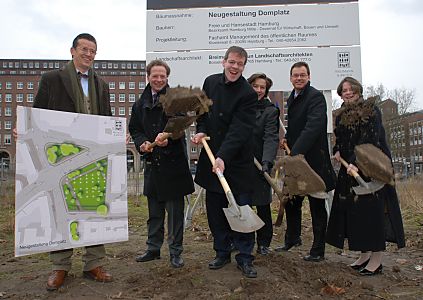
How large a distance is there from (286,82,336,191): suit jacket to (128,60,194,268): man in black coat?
122 centimetres

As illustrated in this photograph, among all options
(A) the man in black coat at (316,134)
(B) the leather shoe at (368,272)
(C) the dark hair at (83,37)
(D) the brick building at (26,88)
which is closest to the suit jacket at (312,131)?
(A) the man in black coat at (316,134)

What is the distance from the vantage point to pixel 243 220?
3600 millimetres

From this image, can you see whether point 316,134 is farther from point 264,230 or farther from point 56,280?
point 56,280

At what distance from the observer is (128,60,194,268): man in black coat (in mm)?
4199

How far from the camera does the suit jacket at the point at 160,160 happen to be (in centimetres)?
420

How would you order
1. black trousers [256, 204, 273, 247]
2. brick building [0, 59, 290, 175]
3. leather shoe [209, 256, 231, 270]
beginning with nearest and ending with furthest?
leather shoe [209, 256, 231, 270] → black trousers [256, 204, 273, 247] → brick building [0, 59, 290, 175]

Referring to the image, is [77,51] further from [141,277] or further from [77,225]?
[141,277]

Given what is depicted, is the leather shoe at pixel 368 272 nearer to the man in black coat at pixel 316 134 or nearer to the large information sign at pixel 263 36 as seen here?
the man in black coat at pixel 316 134

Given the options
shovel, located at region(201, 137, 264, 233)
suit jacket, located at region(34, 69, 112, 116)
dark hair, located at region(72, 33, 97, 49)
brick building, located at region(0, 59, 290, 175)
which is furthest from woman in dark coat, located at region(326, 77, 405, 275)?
brick building, located at region(0, 59, 290, 175)

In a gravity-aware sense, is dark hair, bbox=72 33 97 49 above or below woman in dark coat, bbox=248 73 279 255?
above

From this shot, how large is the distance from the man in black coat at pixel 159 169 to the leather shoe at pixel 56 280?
973 mm

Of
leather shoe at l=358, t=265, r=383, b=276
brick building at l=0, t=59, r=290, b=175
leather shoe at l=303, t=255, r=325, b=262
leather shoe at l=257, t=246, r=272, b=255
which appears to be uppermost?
brick building at l=0, t=59, r=290, b=175

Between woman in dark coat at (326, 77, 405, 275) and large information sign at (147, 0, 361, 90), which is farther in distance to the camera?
large information sign at (147, 0, 361, 90)

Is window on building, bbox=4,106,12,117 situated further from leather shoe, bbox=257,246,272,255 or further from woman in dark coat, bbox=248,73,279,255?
leather shoe, bbox=257,246,272,255
